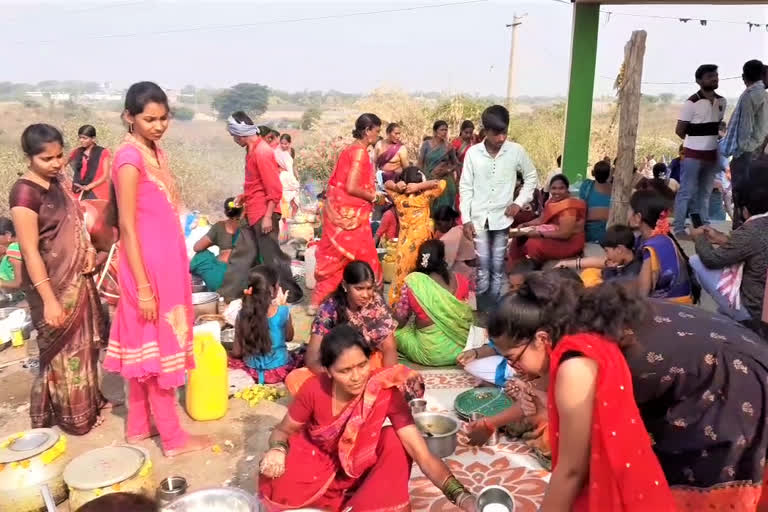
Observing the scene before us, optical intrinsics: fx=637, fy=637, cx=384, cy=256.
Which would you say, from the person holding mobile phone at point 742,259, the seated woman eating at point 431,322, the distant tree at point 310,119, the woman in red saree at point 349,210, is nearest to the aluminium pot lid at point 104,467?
the seated woman eating at point 431,322

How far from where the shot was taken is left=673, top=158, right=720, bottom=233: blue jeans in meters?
6.72

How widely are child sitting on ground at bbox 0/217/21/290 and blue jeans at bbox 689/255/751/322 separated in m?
4.33

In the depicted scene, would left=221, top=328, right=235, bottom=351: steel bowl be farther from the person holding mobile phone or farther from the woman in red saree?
the person holding mobile phone

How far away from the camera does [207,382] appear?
359cm

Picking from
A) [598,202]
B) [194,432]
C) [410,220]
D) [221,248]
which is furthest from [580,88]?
[194,432]

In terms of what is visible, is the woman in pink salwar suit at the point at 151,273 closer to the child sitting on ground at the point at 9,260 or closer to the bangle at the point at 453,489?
the bangle at the point at 453,489

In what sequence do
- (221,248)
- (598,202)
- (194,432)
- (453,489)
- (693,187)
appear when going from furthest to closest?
(693,187), (598,202), (221,248), (194,432), (453,489)

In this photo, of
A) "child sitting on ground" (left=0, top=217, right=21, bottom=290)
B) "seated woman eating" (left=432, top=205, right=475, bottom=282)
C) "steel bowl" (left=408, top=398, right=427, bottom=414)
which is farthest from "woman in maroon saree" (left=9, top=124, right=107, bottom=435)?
"seated woman eating" (left=432, top=205, right=475, bottom=282)

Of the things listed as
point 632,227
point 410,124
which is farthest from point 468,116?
point 632,227

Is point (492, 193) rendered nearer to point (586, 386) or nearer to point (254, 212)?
point (254, 212)

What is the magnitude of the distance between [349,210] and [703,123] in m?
4.06

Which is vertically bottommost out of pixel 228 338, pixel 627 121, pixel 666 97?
pixel 228 338

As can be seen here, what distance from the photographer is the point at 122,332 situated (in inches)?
120

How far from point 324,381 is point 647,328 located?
4.06 ft
